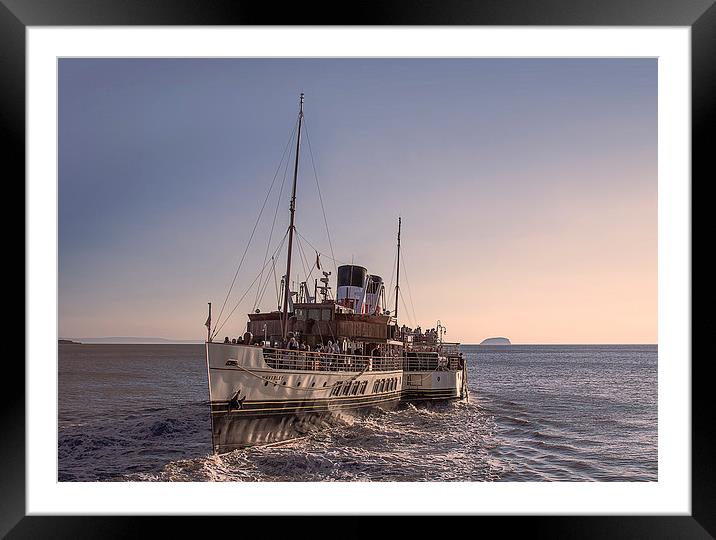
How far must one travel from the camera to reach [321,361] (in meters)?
12.1

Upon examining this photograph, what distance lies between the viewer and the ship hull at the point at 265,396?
946cm

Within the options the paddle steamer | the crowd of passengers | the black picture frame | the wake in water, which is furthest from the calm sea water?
the black picture frame

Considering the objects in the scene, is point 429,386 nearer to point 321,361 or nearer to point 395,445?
point 395,445

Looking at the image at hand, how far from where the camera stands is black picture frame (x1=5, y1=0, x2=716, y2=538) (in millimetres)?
3451

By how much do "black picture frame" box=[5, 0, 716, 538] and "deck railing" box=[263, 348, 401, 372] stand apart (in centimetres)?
664

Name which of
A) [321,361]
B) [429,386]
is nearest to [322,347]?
[321,361]

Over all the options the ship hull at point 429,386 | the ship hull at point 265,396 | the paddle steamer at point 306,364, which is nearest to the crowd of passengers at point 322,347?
the paddle steamer at point 306,364

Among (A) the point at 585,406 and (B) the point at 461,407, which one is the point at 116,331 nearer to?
(B) the point at 461,407

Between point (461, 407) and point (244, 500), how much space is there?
54.4ft

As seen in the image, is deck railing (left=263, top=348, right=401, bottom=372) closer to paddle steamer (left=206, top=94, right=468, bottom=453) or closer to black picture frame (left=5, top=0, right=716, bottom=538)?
paddle steamer (left=206, top=94, right=468, bottom=453)

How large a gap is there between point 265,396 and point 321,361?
202 centimetres

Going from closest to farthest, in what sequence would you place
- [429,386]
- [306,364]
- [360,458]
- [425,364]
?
[360,458], [306,364], [429,386], [425,364]
